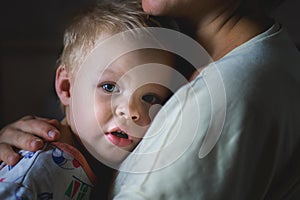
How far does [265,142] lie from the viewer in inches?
25.3

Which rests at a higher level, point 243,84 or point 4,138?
point 243,84

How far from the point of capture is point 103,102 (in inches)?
31.9

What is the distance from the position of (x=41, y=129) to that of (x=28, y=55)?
141 cm

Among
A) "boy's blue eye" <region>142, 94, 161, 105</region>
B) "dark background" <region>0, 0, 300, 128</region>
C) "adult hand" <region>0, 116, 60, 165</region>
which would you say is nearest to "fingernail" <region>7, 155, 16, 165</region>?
"adult hand" <region>0, 116, 60, 165</region>

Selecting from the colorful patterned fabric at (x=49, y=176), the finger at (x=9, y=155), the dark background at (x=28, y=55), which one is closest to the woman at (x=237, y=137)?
the colorful patterned fabric at (x=49, y=176)

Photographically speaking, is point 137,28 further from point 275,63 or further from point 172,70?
point 275,63

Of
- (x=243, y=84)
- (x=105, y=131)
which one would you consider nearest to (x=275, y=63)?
(x=243, y=84)

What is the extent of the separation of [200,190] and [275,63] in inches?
8.5

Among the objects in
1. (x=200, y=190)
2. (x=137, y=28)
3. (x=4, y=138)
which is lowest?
(x=4, y=138)

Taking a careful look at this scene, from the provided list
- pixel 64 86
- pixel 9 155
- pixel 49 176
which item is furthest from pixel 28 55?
pixel 49 176

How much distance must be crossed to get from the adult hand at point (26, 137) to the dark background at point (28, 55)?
116cm

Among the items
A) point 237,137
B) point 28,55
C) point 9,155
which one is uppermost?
point 237,137

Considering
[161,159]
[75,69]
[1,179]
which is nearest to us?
[161,159]

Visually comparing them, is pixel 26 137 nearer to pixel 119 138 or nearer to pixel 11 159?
pixel 11 159
